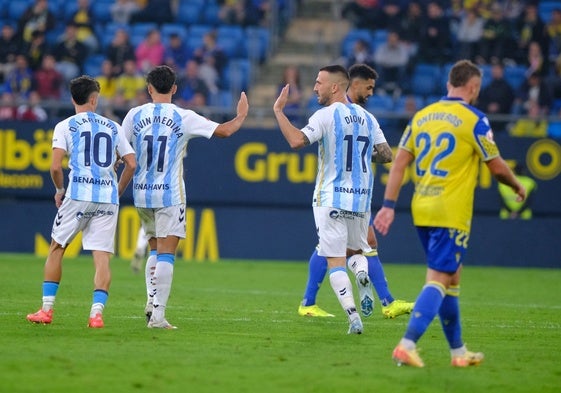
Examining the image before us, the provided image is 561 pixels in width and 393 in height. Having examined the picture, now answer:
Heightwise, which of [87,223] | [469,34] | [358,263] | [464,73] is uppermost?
[469,34]

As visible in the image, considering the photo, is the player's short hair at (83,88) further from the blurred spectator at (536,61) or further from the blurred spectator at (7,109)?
the blurred spectator at (536,61)

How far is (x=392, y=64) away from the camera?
Answer: 2241 centimetres

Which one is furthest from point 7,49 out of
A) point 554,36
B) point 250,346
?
point 250,346

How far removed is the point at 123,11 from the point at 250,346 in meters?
16.9

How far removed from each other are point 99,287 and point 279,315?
8.05 ft

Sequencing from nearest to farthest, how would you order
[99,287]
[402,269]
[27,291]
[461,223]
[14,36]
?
1. [461,223]
2. [99,287]
3. [27,291]
4. [402,269]
5. [14,36]

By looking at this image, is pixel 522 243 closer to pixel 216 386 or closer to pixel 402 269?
pixel 402 269

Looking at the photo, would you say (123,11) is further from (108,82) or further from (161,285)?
(161,285)

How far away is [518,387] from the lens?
25.2 ft

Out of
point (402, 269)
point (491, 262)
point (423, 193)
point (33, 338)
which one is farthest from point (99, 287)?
point (491, 262)

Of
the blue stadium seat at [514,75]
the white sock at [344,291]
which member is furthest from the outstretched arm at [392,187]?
the blue stadium seat at [514,75]

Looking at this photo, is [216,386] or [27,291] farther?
[27,291]

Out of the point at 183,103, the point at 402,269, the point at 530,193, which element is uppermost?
the point at 183,103

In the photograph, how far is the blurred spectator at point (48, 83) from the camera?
2208cm
